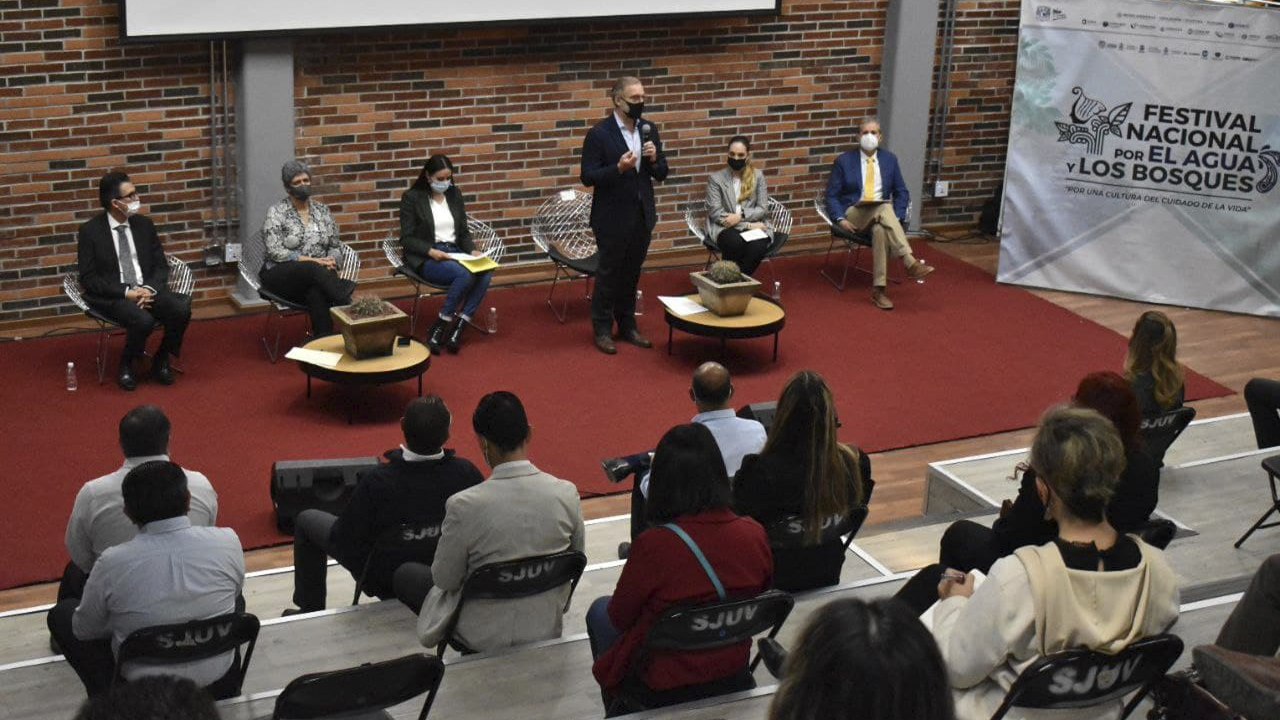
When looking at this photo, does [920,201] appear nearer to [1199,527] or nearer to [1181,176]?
[1181,176]

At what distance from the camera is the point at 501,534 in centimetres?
448

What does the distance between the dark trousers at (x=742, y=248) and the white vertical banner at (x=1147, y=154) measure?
2.00 meters

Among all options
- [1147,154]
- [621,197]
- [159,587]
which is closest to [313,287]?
[621,197]

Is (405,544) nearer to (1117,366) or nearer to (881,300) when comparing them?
(1117,366)

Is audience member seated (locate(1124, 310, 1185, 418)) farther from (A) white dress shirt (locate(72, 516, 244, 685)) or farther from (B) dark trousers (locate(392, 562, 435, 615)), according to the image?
(A) white dress shirt (locate(72, 516, 244, 685))

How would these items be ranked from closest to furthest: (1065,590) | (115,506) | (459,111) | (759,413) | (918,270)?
(1065,590) → (115,506) → (759,413) → (459,111) → (918,270)

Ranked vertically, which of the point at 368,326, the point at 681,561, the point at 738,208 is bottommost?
the point at 368,326

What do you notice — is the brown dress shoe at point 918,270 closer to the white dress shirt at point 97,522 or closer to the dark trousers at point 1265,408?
the dark trousers at point 1265,408

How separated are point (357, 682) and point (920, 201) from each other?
8.77 meters

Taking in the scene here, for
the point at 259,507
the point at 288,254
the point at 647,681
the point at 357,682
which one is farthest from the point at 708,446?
the point at 288,254

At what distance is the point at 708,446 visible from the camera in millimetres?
4145

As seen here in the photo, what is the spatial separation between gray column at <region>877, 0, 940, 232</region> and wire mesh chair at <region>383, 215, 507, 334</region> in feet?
10.1

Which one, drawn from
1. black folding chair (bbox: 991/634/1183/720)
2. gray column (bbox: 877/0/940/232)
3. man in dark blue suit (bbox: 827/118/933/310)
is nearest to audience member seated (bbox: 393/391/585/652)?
black folding chair (bbox: 991/634/1183/720)

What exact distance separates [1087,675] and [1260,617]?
96 centimetres
